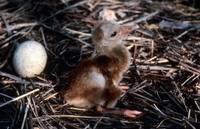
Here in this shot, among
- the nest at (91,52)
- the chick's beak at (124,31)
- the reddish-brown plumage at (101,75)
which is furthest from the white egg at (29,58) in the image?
the chick's beak at (124,31)

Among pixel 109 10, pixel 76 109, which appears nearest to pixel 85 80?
pixel 76 109

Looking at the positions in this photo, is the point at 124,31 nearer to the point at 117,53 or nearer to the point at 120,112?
the point at 117,53

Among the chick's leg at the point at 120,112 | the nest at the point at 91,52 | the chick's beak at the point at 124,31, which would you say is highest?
the chick's beak at the point at 124,31

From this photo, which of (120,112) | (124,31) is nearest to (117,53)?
(124,31)

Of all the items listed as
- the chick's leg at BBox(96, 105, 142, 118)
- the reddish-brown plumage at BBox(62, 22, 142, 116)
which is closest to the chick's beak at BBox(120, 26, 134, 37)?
the reddish-brown plumage at BBox(62, 22, 142, 116)

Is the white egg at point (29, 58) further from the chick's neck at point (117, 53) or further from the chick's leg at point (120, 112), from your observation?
the chick's leg at point (120, 112)

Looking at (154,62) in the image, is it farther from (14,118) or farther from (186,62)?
(14,118)
